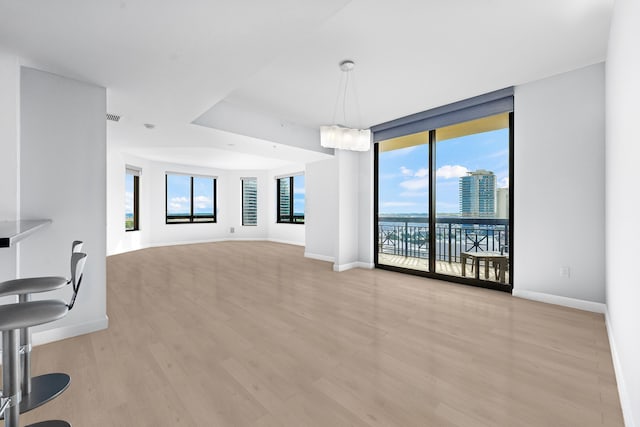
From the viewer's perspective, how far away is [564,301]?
3.14m

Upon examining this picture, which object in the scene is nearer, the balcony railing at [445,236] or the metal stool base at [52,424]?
the metal stool base at [52,424]

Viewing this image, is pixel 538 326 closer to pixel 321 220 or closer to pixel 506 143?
pixel 506 143

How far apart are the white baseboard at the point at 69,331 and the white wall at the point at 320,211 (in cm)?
403

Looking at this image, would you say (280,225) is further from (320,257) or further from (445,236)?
(445,236)

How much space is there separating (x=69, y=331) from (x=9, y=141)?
1.62 meters

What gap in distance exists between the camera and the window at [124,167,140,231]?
7395mm

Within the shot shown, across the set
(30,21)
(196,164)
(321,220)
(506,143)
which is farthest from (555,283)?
(196,164)

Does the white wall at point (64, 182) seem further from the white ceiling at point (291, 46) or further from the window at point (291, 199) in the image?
the window at point (291, 199)

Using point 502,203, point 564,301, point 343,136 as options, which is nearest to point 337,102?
point 343,136

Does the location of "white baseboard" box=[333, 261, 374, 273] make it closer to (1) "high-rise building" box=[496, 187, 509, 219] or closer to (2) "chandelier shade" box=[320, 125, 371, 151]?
(1) "high-rise building" box=[496, 187, 509, 219]

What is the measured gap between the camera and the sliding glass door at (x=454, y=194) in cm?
397

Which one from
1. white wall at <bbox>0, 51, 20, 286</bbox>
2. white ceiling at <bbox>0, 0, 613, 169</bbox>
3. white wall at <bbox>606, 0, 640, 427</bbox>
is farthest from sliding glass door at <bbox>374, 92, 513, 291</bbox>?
white wall at <bbox>0, 51, 20, 286</bbox>

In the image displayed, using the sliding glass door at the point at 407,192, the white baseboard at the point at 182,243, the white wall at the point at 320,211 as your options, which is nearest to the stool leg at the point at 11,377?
the sliding glass door at the point at 407,192

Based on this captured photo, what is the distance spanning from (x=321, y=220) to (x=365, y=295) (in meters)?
2.83
